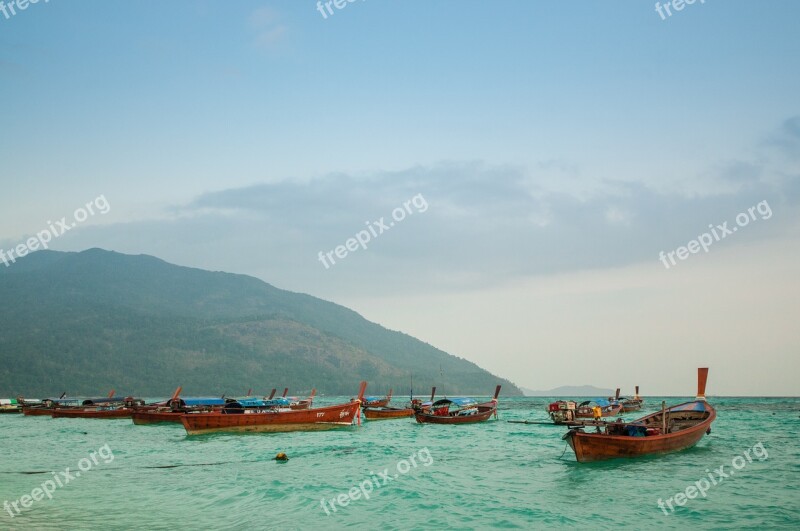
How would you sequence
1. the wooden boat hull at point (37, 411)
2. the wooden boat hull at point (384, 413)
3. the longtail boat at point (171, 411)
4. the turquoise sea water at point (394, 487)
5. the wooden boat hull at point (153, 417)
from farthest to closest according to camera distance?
the wooden boat hull at point (37, 411), the wooden boat hull at point (384, 413), the wooden boat hull at point (153, 417), the longtail boat at point (171, 411), the turquoise sea water at point (394, 487)

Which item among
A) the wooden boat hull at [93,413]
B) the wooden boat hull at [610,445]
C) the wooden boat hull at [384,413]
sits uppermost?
Answer: the wooden boat hull at [610,445]

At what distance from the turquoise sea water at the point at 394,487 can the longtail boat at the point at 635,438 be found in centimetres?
56

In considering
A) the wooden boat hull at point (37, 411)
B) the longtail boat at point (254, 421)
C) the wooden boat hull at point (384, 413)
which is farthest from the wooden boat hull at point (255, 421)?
the wooden boat hull at point (37, 411)

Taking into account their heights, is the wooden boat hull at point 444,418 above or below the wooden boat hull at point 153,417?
above

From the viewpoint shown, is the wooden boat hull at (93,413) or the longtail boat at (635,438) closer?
the longtail boat at (635,438)

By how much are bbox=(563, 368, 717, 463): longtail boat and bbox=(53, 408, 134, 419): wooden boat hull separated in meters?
57.3

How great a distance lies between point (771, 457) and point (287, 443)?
91.1 ft

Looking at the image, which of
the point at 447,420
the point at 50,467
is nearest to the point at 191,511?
the point at 50,467

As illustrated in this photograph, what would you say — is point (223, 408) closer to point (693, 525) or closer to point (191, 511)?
point (191, 511)

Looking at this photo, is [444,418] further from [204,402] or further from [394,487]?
[394,487]

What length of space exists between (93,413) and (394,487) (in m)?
58.5

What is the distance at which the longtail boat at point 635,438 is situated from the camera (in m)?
26.5

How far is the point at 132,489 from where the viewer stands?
2325 cm

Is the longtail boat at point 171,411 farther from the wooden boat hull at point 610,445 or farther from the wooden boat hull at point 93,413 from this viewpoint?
the wooden boat hull at point 610,445
